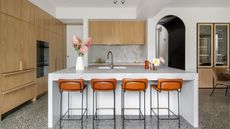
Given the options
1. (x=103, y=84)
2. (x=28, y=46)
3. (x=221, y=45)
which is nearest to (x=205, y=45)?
(x=221, y=45)

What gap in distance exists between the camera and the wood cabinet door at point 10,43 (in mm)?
3623

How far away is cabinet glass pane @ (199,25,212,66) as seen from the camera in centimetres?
690

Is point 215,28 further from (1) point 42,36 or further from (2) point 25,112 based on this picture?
(2) point 25,112

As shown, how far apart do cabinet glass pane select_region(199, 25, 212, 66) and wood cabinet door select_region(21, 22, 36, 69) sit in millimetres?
5533

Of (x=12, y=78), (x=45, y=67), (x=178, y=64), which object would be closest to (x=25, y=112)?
(x=12, y=78)

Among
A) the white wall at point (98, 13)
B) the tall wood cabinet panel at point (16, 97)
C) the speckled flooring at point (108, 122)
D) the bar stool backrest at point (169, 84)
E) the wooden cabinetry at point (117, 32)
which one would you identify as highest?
the white wall at point (98, 13)

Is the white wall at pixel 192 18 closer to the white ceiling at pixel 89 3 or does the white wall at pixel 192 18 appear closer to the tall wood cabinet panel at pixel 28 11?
the white ceiling at pixel 89 3

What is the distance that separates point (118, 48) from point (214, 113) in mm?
4223

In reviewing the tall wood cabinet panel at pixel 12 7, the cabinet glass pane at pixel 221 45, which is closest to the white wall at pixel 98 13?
the tall wood cabinet panel at pixel 12 7

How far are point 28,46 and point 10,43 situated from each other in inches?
32.5

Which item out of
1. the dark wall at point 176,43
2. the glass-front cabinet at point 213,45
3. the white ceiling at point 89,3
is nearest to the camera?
the white ceiling at point 89,3

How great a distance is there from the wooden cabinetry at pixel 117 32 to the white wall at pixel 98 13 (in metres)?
0.22

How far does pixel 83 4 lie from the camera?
21.1 feet

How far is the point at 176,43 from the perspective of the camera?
296 inches
